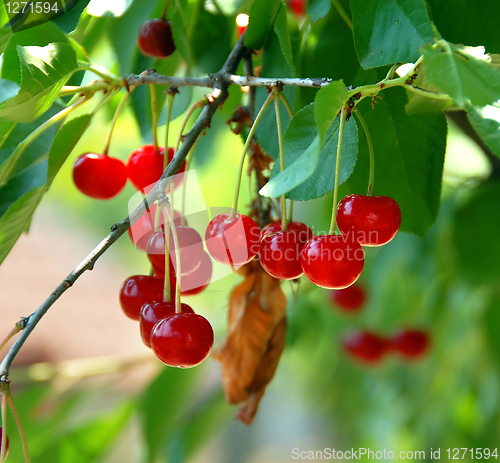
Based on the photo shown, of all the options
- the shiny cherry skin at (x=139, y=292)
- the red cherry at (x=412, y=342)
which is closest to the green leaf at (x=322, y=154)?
the shiny cherry skin at (x=139, y=292)

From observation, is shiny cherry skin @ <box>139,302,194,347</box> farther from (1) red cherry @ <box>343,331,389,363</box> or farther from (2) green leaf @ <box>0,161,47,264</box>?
(1) red cherry @ <box>343,331,389,363</box>

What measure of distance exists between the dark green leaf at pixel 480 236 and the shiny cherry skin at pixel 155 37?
3.13ft

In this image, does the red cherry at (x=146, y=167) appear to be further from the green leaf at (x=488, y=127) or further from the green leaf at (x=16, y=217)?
the green leaf at (x=488, y=127)

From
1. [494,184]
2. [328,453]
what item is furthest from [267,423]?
[494,184]

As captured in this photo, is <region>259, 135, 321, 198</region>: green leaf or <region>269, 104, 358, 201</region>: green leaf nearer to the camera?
<region>259, 135, 321, 198</region>: green leaf

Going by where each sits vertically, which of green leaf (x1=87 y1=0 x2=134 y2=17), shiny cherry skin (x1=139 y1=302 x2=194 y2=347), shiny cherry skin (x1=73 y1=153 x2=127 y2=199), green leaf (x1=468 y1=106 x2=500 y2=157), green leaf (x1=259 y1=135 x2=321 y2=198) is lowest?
shiny cherry skin (x1=139 y1=302 x2=194 y2=347)

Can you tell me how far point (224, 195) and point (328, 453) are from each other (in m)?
2.63

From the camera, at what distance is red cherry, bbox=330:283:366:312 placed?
184cm

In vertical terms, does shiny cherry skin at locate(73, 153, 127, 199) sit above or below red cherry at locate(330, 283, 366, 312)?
above

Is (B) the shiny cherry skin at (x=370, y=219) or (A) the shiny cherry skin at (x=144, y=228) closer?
(B) the shiny cherry skin at (x=370, y=219)

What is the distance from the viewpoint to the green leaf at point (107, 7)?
73cm

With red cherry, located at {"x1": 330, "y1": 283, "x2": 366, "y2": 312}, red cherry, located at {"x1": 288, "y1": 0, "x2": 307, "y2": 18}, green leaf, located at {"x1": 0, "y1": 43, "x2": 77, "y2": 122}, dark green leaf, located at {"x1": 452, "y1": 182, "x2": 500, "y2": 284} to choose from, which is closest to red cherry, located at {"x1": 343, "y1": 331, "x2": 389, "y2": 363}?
red cherry, located at {"x1": 330, "y1": 283, "x2": 366, "y2": 312}

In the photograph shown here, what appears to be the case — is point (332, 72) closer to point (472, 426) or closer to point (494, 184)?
point (494, 184)

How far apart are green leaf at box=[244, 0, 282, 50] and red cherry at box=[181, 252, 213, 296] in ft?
1.07
